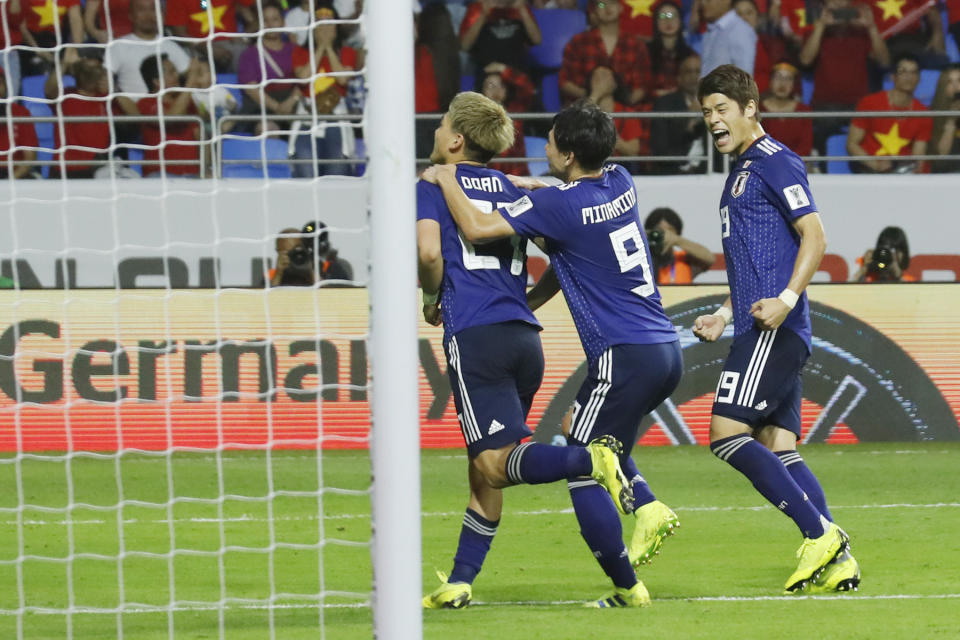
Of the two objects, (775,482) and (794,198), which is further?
(794,198)

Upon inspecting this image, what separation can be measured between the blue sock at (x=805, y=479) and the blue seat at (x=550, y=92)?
8130 mm

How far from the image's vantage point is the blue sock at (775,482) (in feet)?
16.6

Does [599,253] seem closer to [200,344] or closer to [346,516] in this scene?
[346,516]

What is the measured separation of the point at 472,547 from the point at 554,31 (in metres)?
9.21

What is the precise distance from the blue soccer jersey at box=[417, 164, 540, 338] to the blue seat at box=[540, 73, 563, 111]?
8381 mm

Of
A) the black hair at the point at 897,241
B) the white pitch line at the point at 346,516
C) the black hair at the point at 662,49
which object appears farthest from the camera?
the black hair at the point at 662,49

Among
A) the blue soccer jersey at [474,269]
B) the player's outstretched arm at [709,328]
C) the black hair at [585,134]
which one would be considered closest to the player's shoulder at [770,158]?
the player's outstretched arm at [709,328]

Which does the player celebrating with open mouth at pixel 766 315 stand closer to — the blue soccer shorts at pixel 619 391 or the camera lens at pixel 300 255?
the blue soccer shorts at pixel 619 391

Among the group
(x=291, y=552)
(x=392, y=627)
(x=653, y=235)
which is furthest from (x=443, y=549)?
(x=653, y=235)

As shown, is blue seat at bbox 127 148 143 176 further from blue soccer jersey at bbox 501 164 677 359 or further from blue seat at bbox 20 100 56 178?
blue soccer jersey at bbox 501 164 677 359

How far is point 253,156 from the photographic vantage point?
12.1 metres

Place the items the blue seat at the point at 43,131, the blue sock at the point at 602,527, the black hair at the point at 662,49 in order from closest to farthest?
the blue sock at the point at 602,527 → the blue seat at the point at 43,131 → the black hair at the point at 662,49

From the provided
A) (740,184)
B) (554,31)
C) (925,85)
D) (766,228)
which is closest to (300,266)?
(554,31)

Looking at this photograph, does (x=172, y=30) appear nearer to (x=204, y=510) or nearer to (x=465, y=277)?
(x=204, y=510)
